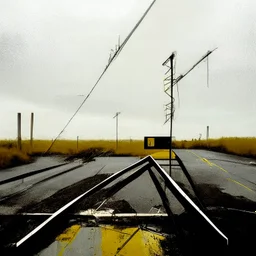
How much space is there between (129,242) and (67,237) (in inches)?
42.0

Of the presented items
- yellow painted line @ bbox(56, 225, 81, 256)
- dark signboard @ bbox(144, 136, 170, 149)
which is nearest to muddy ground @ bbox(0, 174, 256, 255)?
yellow painted line @ bbox(56, 225, 81, 256)

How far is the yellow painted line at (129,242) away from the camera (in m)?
3.76

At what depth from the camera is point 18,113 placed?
74.6 feet

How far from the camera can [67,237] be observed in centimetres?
437

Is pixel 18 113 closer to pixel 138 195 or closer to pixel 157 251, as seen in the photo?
pixel 138 195

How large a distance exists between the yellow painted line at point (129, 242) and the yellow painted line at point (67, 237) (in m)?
0.48

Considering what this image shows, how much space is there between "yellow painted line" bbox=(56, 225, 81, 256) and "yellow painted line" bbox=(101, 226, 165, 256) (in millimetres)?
482

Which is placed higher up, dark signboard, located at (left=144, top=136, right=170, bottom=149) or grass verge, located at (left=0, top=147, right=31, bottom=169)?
dark signboard, located at (left=144, top=136, right=170, bottom=149)

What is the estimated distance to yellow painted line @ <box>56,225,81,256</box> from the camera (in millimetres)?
3990

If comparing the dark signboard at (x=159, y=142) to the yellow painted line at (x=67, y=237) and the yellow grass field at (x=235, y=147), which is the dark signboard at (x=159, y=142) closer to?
the yellow painted line at (x=67, y=237)

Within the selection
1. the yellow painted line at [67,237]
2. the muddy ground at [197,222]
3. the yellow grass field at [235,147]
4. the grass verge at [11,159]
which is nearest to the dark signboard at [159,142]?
the muddy ground at [197,222]

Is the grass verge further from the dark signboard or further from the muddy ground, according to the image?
the dark signboard

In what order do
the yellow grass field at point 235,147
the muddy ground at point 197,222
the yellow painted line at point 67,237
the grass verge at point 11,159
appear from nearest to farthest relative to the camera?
the muddy ground at point 197,222 → the yellow painted line at point 67,237 → the grass verge at point 11,159 → the yellow grass field at point 235,147

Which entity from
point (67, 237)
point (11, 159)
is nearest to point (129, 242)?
point (67, 237)
